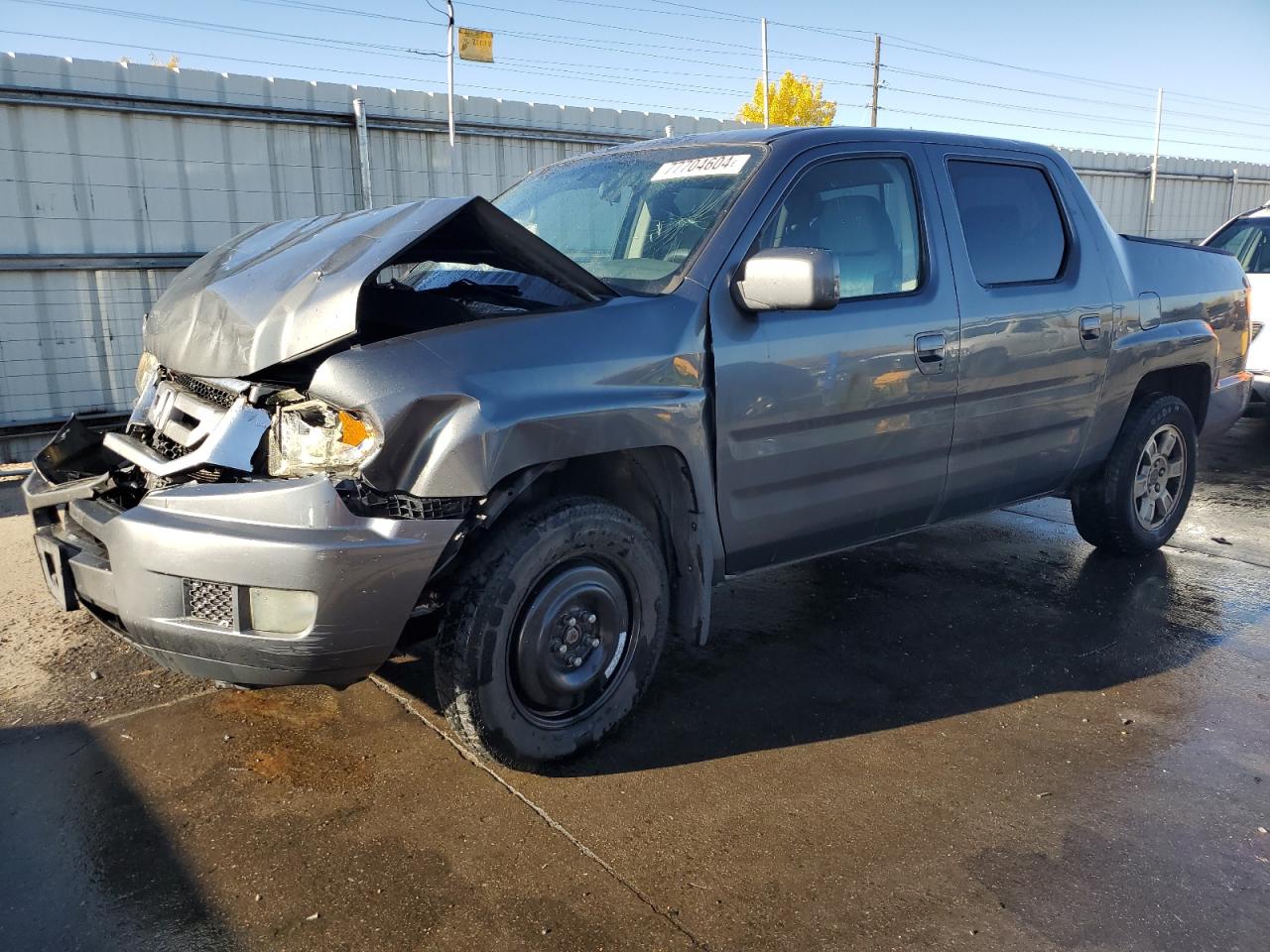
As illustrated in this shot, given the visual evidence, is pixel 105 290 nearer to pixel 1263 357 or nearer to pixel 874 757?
pixel 874 757

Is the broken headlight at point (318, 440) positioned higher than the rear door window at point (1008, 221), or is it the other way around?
the rear door window at point (1008, 221)

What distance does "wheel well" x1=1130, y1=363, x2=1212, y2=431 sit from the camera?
492cm

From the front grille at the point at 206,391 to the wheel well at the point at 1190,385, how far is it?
432 cm

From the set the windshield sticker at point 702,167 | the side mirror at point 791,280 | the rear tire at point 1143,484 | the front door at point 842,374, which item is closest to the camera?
the side mirror at point 791,280

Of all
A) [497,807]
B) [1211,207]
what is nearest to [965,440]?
[497,807]

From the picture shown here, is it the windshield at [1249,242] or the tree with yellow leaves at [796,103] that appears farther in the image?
the tree with yellow leaves at [796,103]

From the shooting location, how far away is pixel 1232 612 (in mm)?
4324

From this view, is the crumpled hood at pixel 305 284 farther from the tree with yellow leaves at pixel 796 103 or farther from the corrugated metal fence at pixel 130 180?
the tree with yellow leaves at pixel 796 103

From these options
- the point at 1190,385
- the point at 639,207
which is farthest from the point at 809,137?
the point at 1190,385

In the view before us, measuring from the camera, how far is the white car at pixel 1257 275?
770cm

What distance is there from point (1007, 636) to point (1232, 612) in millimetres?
1167

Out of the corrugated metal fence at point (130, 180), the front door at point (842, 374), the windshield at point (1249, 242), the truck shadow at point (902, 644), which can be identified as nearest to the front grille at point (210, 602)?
the truck shadow at point (902, 644)

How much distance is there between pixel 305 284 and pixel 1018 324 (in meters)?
2.75

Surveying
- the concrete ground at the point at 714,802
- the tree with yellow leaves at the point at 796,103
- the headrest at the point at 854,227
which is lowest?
the concrete ground at the point at 714,802
